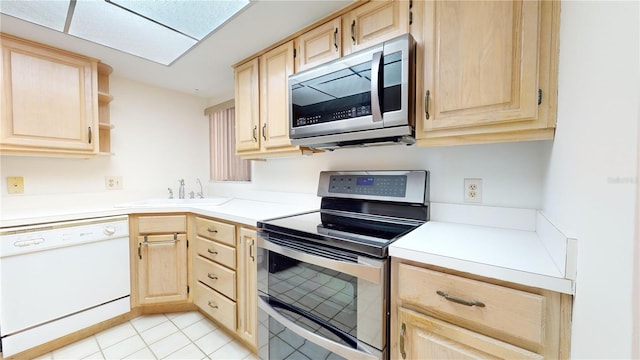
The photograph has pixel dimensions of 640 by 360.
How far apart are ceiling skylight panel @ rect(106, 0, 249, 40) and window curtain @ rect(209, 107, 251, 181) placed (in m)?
1.18

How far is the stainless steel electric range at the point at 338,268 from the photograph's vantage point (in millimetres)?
950

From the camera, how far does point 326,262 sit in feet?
3.49

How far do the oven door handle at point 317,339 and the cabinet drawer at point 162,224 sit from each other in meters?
0.98

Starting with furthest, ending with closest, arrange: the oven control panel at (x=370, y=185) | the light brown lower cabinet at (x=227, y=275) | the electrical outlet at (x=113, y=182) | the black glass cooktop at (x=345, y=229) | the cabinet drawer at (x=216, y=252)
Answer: the electrical outlet at (x=113, y=182) < the cabinet drawer at (x=216, y=252) < the light brown lower cabinet at (x=227, y=275) < the oven control panel at (x=370, y=185) < the black glass cooktop at (x=345, y=229)

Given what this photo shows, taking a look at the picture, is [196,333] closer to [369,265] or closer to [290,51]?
[369,265]

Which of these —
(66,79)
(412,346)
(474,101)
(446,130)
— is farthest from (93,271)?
(474,101)

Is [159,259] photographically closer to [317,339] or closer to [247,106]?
[247,106]

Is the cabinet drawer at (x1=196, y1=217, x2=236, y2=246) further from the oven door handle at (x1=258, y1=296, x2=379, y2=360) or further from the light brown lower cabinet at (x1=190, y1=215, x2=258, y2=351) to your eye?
the oven door handle at (x1=258, y1=296, x2=379, y2=360)

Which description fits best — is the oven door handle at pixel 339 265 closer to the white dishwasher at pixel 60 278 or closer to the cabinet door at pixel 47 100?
the white dishwasher at pixel 60 278

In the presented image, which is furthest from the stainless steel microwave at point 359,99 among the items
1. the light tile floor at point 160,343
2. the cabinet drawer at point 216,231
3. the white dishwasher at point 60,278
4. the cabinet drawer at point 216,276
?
the white dishwasher at point 60,278

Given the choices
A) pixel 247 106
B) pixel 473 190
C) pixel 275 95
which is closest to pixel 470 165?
pixel 473 190

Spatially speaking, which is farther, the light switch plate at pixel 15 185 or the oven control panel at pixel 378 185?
the light switch plate at pixel 15 185

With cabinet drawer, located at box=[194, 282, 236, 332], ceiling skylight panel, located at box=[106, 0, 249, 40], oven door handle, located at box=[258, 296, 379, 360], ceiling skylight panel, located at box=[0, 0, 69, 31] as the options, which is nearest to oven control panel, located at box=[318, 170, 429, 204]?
oven door handle, located at box=[258, 296, 379, 360]

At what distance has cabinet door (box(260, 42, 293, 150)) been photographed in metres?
1.66
